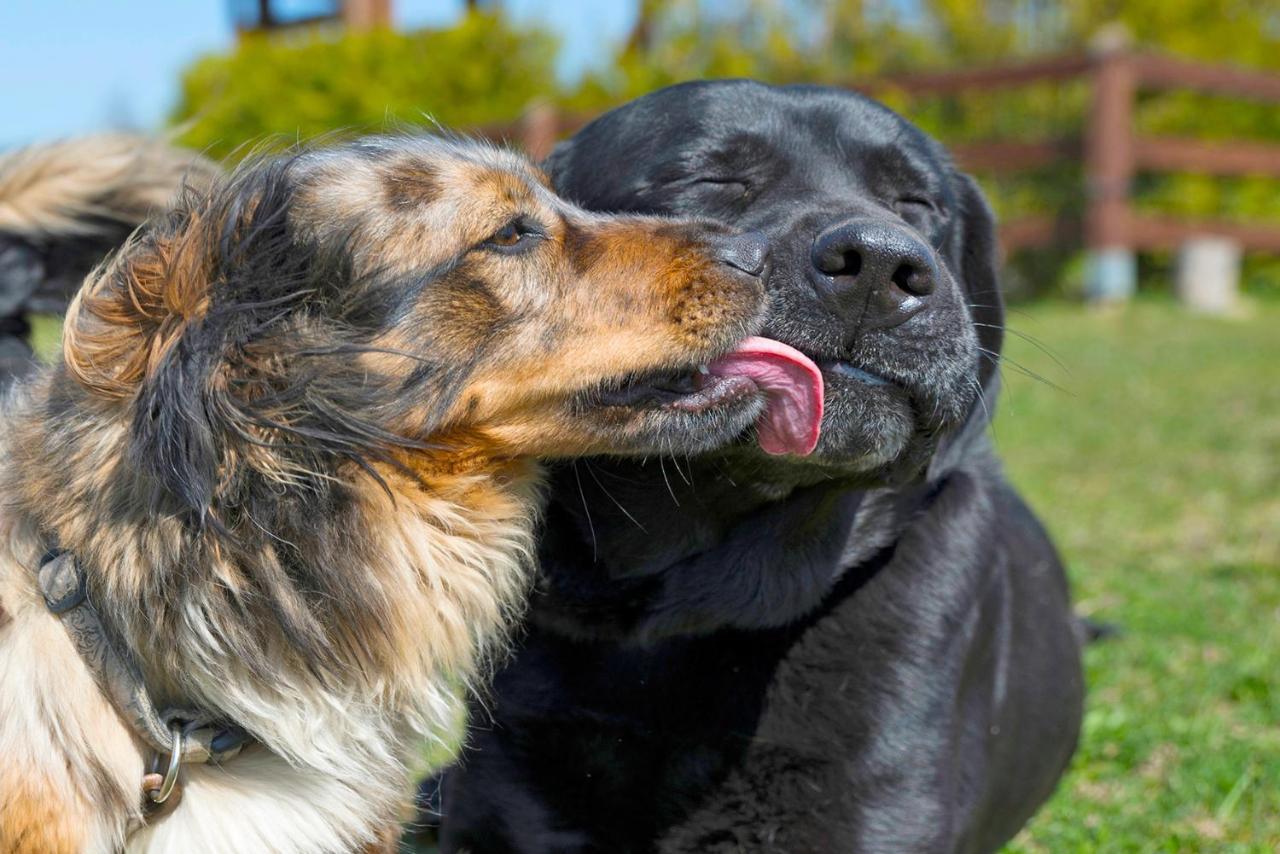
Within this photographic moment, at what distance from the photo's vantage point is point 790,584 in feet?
9.65

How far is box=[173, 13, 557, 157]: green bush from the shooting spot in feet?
60.6

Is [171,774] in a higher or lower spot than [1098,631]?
higher

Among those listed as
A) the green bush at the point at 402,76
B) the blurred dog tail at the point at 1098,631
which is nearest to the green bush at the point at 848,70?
the green bush at the point at 402,76

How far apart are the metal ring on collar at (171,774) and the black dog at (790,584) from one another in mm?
738

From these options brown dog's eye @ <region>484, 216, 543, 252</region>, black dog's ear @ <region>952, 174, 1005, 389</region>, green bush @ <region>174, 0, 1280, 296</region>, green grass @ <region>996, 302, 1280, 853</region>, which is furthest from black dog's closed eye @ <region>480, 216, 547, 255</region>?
green bush @ <region>174, 0, 1280, 296</region>

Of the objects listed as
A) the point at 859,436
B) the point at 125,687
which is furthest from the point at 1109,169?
the point at 125,687

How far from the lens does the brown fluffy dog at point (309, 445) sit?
248 centimetres

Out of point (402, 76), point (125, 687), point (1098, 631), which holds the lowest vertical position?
point (402, 76)

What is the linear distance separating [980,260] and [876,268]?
1.03 meters

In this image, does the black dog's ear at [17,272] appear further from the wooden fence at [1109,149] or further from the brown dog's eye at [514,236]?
the wooden fence at [1109,149]

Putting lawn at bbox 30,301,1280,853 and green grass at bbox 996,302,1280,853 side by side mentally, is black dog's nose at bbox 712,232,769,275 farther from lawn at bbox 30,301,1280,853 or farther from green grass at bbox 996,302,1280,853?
green grass at bbox 996,302,1280,853

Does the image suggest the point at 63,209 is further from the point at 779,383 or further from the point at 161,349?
the point at 779,383

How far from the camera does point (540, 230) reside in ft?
9.24

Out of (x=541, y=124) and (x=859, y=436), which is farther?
(x=541, y=124)
